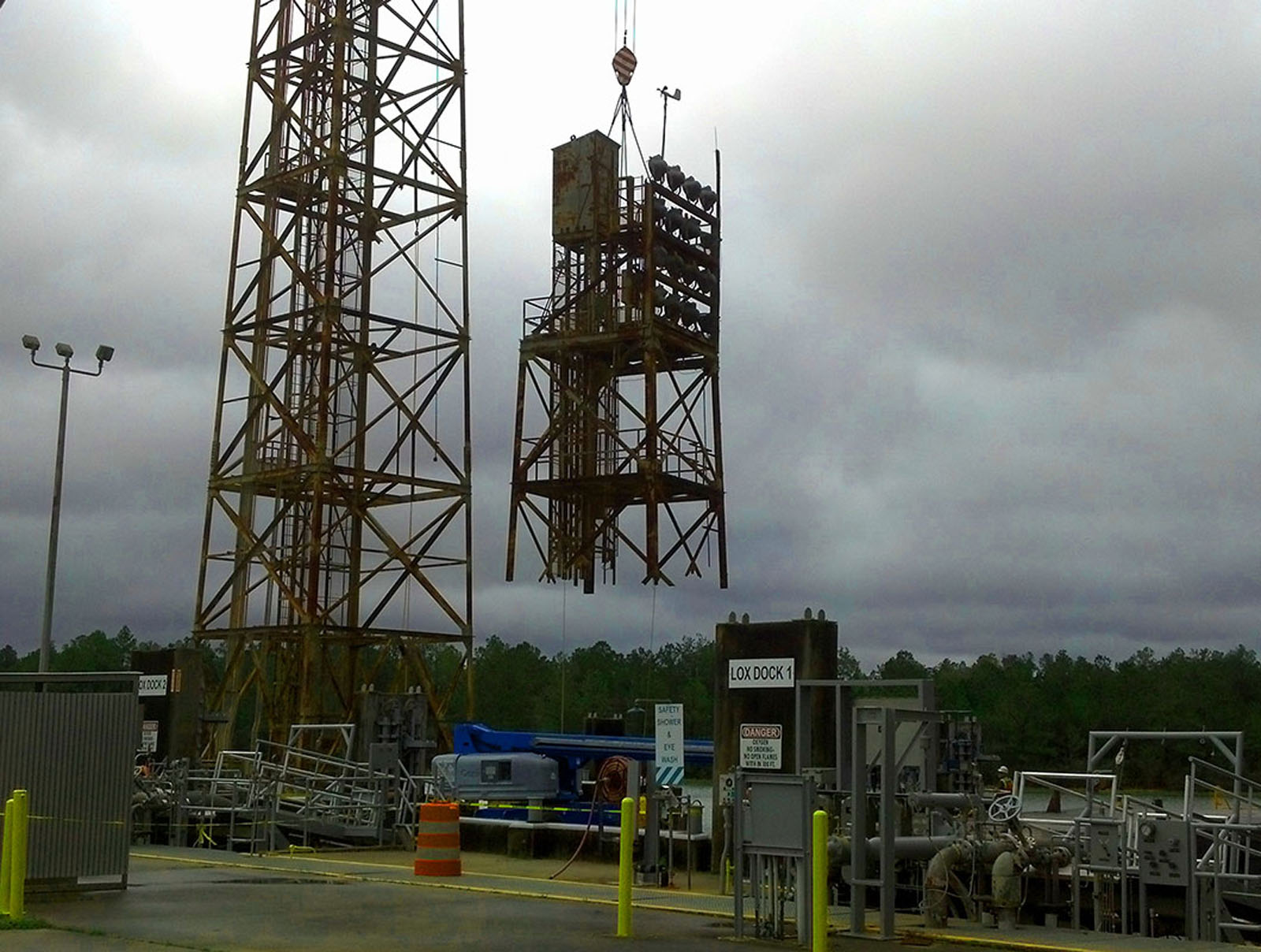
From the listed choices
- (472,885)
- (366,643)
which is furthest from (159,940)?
(366,643)

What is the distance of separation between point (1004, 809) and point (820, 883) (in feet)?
17.0

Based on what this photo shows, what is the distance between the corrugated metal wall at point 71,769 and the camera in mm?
18016

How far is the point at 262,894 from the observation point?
63.2 ft

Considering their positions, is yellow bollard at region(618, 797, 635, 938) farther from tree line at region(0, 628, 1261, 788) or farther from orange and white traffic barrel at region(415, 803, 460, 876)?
tree line at region(0, 628, 1261, 788)

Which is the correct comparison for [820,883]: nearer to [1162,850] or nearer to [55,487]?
[1162,850]

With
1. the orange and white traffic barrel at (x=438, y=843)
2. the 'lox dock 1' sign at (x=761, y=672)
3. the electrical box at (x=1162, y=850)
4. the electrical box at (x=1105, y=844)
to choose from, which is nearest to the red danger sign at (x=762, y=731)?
the 'lox dock 1' sign at (x=761, y=672)

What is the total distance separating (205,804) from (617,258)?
21.3 meters

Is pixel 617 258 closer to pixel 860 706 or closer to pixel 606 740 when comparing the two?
pixel 606 740

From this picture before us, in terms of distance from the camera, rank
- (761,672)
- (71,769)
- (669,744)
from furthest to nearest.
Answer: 1. (669,744)
2. (761,672)
3. (71,769)

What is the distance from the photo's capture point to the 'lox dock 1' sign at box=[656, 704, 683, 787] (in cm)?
2303

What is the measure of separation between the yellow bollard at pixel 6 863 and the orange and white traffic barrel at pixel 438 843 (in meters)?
6.51

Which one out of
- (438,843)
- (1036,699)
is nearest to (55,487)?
(438,843)

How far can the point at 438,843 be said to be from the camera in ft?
72.5

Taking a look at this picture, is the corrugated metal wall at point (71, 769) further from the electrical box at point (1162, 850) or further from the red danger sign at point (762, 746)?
the electrical box at point (1162, 850)
